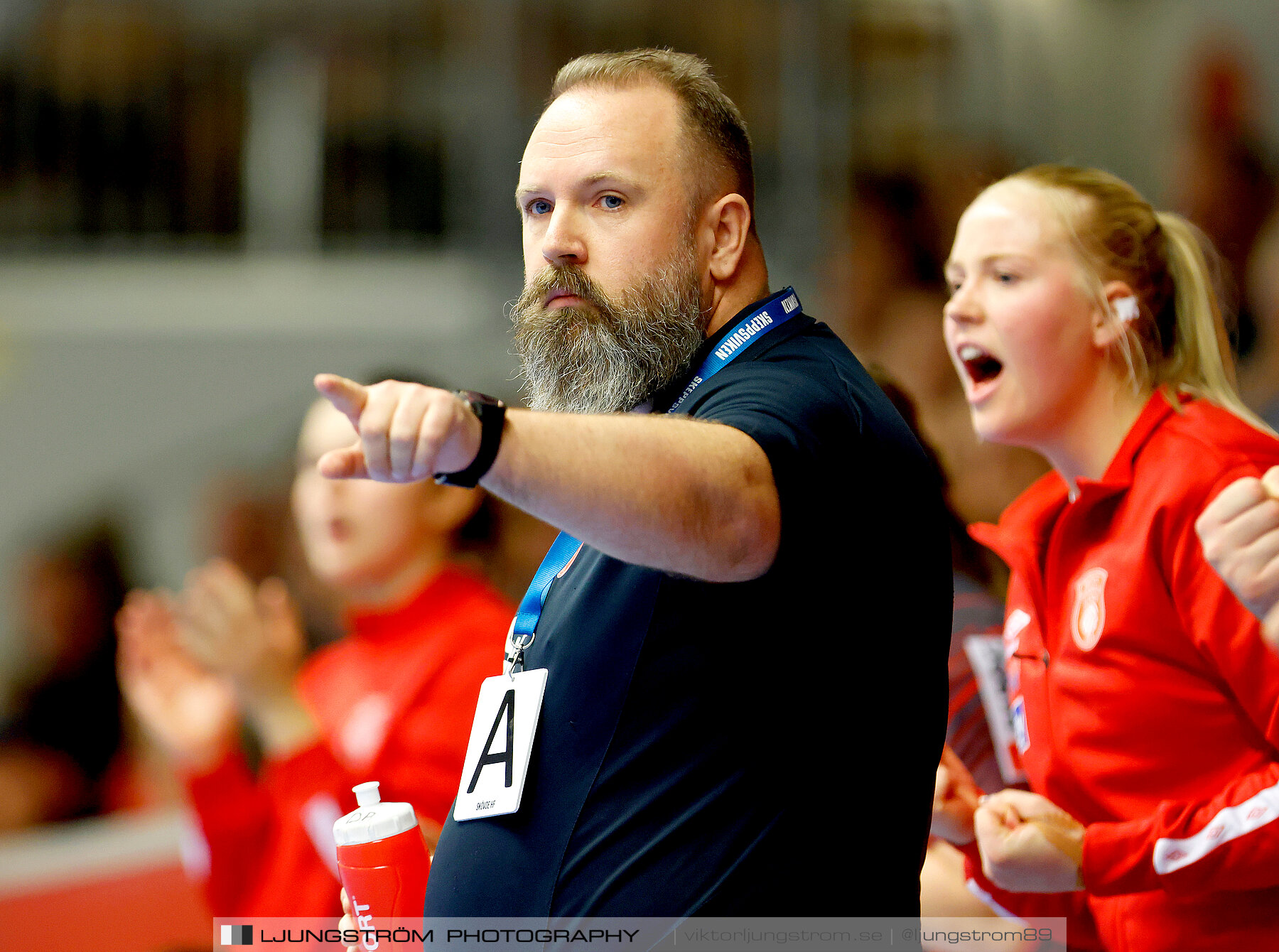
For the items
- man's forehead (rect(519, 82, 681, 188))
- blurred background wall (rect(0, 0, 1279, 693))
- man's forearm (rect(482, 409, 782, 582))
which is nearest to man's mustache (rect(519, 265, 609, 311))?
man's forehead (rect(519, 82, 681, 188))

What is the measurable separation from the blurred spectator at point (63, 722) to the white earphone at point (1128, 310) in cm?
466

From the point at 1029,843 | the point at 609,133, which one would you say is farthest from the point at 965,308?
the point at 1029,843

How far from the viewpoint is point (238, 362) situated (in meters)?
6.91

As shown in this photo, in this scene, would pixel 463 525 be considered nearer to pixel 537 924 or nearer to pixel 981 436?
pixel 981 436

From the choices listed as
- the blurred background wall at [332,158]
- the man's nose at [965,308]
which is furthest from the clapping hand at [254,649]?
the blurred background wall at [332,158]

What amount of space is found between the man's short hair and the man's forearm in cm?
62

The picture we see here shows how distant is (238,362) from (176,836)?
312 cm

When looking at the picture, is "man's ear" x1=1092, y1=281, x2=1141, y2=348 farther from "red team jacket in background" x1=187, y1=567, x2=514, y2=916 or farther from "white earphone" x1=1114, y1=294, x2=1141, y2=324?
"red team jacket in background" x1=187, y1=567, x2=514, y2=916

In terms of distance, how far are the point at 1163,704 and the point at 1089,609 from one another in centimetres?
18

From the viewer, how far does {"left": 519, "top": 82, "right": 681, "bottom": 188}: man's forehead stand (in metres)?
1.80

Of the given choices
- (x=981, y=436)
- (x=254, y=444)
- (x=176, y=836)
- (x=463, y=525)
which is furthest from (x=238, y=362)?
(x=981, y=436)

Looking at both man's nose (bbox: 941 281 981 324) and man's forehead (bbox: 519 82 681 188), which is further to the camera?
man's nose (bbox: 941 281 981 324)

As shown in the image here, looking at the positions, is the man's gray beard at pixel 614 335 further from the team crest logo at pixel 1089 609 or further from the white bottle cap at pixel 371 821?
the team crest logo at pixel 1089 609

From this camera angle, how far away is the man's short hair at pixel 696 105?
188cm
